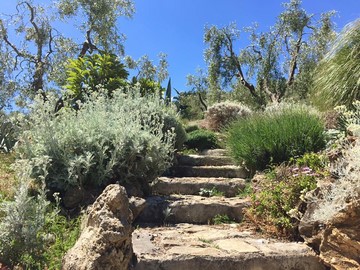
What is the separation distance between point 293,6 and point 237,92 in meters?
5.06

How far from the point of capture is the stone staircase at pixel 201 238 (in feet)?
9.80

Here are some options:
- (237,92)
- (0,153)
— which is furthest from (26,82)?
(237,92)

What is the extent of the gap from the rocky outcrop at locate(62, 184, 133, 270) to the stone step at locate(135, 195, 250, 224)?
1660mm

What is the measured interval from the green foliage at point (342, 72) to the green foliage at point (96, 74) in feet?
13.3

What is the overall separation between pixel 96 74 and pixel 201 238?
5.51m

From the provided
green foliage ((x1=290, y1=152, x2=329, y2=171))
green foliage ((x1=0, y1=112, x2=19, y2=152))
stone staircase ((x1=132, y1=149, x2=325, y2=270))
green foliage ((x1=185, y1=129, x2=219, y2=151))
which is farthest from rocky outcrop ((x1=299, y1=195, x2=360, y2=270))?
green foliage ((x1=0, y1=112, x2=19, y2=152))

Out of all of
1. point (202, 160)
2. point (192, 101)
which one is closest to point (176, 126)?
point (202, 160)

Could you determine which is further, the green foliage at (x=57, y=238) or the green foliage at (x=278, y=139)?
the green foliage at (x=278, y=139)

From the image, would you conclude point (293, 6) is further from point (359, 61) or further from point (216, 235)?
point (216, 235)

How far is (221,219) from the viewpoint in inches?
177

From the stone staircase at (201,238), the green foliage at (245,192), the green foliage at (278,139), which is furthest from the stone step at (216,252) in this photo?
the green foliage at (278,139)

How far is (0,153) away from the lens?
6.66 meters

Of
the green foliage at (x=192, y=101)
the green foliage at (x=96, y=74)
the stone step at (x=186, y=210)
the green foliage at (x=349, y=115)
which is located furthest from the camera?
the green foliage at (x=192, y=101)

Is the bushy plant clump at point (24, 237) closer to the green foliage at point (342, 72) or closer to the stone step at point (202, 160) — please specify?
the stone step at point (202, 160)
